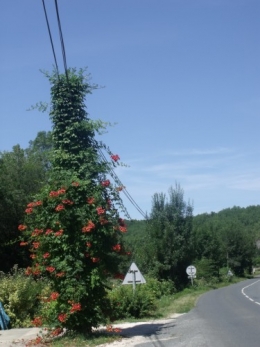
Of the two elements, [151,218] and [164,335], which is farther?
[151,218]

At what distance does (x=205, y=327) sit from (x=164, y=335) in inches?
68.9

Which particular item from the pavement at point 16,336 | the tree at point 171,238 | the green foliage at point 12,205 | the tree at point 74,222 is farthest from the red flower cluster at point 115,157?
the tree at point 171,238

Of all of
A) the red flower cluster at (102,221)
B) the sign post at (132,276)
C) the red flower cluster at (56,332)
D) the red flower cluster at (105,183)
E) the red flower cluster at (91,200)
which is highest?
the red flower cluster at (105,183)

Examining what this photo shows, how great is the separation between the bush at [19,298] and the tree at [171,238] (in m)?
26.6

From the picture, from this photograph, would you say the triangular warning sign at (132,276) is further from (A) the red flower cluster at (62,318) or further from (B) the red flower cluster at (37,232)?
(B) the red flower cluster at (37,232)

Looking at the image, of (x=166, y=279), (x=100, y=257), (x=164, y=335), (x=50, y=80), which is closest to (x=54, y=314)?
(x=100, y=257)

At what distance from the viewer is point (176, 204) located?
51.0 meters

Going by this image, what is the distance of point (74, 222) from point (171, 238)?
3423cm

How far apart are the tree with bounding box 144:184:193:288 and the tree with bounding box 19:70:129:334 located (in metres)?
32.9

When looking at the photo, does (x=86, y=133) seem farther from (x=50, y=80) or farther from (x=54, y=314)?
(x=54, y=314)

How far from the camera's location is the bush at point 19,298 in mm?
21203

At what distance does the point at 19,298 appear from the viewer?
21.4 m

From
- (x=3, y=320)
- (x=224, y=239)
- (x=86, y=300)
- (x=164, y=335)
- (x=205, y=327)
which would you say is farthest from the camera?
Answer: (x=224, y=239)

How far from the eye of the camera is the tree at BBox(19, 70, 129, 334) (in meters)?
15.0
